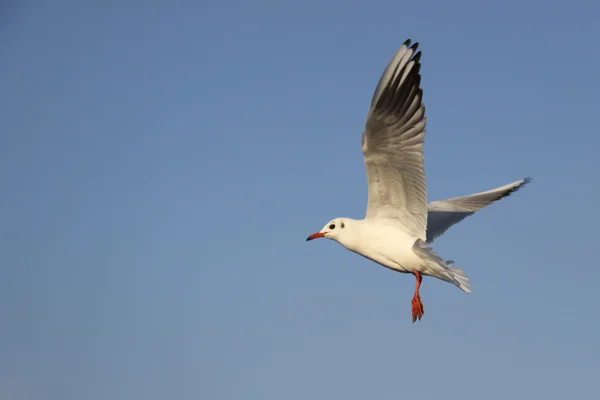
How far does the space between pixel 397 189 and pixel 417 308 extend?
165 cm

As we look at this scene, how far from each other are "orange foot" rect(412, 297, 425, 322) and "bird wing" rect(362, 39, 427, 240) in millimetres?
1378

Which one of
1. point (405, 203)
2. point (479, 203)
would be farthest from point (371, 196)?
point (479, 203)

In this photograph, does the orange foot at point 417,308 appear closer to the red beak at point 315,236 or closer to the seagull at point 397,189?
the seagull at point 397,189

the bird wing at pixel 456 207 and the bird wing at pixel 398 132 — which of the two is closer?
the bird wing at pixel 398 132

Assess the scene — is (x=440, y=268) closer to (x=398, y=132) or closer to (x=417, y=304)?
(x=417, y=304)

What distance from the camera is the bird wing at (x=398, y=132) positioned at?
33.2 ft

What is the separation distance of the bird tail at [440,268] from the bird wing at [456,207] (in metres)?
2.50

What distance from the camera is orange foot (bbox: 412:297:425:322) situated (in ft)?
35.5

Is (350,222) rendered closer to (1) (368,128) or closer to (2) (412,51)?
(1) (368,128)

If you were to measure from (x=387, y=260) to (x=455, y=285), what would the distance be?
125 centimetres

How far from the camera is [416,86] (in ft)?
33.1

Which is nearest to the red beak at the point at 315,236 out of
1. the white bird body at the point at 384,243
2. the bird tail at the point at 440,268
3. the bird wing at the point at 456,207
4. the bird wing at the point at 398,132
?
the white bird body at the point at 384,243

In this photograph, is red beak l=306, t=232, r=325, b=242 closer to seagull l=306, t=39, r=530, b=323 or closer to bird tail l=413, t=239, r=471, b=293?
seagull l=306, t=39, r=530, b=323

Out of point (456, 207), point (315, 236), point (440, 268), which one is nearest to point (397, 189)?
point (440, 268)
